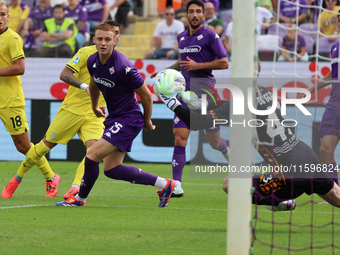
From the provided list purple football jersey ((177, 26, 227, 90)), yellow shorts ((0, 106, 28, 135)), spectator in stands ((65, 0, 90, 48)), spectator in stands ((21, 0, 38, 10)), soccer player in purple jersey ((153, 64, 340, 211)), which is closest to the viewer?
soccer player in purple jersey ((153, 64, 340, 211))

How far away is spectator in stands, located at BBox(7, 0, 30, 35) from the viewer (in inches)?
584

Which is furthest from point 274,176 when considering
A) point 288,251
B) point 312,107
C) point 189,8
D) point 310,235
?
point 312,107

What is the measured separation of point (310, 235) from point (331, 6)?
26.0ft

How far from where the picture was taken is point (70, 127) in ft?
25.2

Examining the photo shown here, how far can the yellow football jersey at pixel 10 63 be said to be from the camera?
300 inches

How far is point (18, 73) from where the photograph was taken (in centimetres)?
761

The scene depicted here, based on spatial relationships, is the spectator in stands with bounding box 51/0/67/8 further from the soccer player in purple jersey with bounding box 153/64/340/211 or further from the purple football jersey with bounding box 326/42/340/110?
the soccer player in purple jersey with bounding box 153/64/340/211

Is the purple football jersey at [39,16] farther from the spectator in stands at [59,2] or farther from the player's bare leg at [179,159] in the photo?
the player's bare leg at [179,159]

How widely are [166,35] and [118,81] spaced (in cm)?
804

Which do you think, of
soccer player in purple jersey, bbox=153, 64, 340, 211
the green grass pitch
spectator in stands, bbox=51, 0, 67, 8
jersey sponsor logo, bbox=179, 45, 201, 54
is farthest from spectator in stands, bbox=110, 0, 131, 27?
soccer player in purple jersey, bbox=153, 64, 340, 211

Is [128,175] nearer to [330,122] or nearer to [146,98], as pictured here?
[146,98]

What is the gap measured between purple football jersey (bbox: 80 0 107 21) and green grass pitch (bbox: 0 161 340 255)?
7191 mm

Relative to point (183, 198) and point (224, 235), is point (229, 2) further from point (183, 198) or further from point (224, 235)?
point (224, 235)

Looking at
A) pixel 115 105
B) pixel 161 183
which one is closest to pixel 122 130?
pixel 115 105
